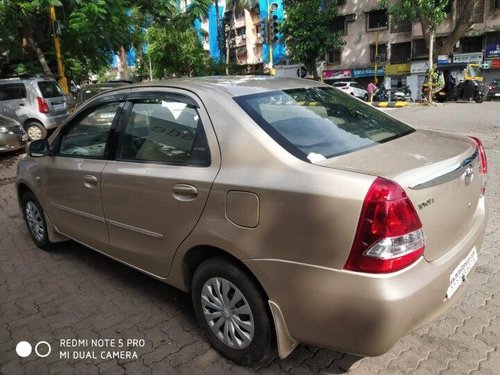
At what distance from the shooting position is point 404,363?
8.46 ft

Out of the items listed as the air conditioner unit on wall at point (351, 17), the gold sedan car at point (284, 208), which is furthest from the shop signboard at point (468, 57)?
the gold sedan car at point (284, 208)

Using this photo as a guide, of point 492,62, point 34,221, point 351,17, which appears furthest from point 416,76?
point 34,221

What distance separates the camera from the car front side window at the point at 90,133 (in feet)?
11.0

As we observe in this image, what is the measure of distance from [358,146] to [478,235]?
0.92 meters

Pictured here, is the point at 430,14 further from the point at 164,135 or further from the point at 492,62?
the point at 164,135

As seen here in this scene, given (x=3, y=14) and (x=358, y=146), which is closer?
(x=358, y=146)

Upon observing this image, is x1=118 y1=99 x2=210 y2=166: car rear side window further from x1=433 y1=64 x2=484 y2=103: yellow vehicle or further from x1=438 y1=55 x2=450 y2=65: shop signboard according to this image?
Answer: x1=438 y1=55 x2=450 y2=65: shop signboard

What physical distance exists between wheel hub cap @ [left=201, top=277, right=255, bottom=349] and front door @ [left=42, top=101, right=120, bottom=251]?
1134mm

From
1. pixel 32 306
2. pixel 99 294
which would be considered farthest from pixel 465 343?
pixel 32 306

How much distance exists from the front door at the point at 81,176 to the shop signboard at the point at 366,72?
1315 inches

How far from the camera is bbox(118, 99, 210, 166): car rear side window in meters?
2.65

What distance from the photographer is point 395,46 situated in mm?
33500

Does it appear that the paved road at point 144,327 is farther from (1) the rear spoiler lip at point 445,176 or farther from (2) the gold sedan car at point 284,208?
(1) the rear spoiler lip at point 445,176

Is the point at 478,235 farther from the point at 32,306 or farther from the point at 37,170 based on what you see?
the point at 37,170
